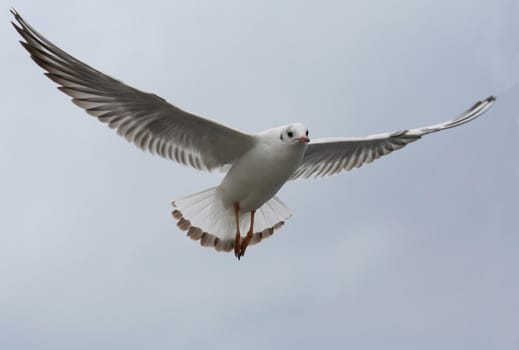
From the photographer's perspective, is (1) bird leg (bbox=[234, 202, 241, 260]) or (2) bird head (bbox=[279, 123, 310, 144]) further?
(1) bird leg (bbox=[234, 202, 241, 260])

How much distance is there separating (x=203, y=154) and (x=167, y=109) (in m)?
0.77

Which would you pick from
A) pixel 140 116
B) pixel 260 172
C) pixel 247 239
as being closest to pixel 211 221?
pixel 247 239

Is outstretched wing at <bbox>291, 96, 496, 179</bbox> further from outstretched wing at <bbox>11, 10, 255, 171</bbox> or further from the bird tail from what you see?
outstretched wing at <bbox>11, 10, 255, 171</bbox>

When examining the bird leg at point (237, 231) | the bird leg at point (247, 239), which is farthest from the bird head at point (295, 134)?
the bird leg at point (247, 239)

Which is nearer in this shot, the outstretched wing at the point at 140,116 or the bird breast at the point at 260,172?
the outstretched wing at the point at 140,116

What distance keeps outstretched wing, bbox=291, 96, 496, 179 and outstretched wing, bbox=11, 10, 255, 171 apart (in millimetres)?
1110

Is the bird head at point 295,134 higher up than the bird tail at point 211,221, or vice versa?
the bird head at point 295,134

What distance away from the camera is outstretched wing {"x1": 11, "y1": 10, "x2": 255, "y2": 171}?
7.58 meters

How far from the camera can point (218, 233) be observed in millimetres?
9055

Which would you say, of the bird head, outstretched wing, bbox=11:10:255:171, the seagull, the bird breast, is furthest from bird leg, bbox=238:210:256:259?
the bird head

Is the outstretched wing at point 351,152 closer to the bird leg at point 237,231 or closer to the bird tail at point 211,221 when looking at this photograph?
the bird tail at point 211,221

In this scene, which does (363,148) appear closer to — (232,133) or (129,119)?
(232,133)

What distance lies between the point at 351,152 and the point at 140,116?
2.41 m

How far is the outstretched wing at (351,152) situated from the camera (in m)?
9.23
